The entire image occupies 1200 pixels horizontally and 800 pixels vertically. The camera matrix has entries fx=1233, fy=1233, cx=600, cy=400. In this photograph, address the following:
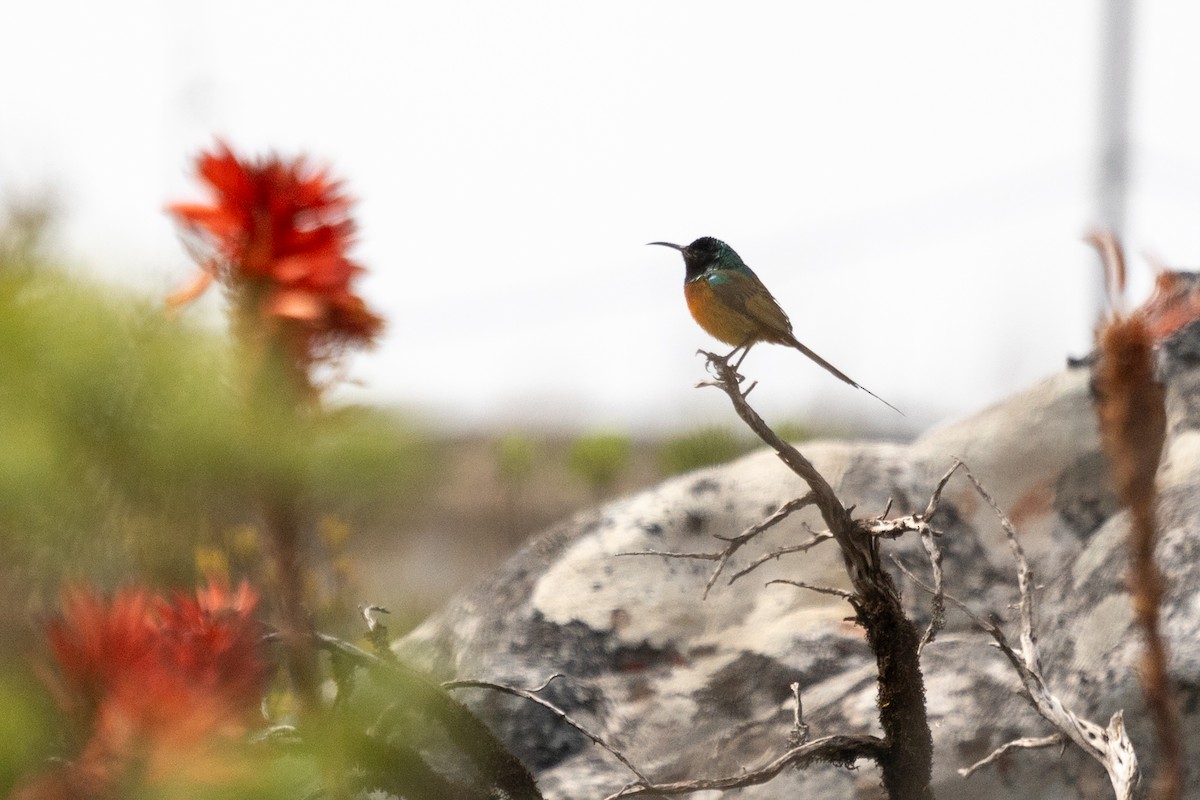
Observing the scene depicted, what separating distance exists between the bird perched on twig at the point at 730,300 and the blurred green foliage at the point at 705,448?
1.88m

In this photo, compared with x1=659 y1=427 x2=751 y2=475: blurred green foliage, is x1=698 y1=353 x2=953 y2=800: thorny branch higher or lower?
lower

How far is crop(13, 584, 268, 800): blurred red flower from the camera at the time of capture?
2.96 feet

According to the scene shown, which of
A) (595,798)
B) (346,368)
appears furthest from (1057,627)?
(346,368)

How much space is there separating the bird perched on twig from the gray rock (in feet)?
2.20

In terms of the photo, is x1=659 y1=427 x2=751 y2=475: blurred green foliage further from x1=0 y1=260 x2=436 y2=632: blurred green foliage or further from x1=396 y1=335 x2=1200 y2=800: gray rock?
x1=0 y1=260 x2=436 y2=632: blurred green foliage

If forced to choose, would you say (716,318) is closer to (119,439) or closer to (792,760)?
(792,760)

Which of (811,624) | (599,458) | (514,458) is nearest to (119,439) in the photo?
(811,624)

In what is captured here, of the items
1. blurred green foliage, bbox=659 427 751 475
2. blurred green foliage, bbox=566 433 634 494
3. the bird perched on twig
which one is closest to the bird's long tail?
the bird perched on twig

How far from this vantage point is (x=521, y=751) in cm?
219

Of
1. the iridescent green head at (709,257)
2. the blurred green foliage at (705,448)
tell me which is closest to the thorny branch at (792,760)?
the iridescent green head at (709,257)

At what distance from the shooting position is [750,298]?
6.17 ft

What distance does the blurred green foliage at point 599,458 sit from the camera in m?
5.55

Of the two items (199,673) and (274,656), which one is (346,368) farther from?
(274,656)

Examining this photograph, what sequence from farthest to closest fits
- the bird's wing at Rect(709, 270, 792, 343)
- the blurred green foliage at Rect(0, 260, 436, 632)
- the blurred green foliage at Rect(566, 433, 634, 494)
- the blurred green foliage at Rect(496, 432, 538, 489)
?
the blurred green foliage at Rect(496, 432, 538, 489) < the blurred green foliage at Rect(566, 433, 634, 494) < the bird's wing at Rect(709, 270, 792, 343) < the blurred green foliage at Rect(0, 260, 436, 632)
